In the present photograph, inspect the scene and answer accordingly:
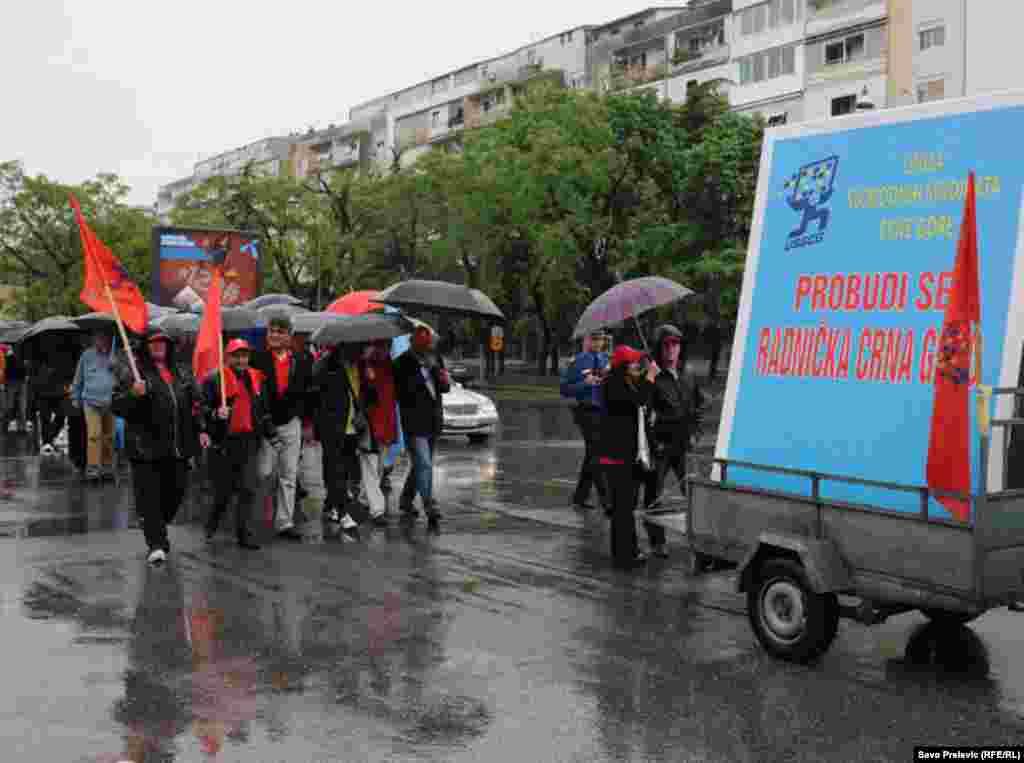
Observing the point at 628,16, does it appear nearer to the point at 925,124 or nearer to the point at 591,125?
the point at 591,125

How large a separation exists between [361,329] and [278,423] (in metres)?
1.11

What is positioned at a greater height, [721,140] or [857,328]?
[721,140]

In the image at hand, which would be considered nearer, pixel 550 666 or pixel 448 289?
pixel 550 666

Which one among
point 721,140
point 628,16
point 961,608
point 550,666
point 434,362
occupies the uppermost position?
point 628,16

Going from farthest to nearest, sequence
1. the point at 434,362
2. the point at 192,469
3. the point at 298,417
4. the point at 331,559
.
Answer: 1. the point at 192,469
2. the point at 434,362
3. the point at 298,417
4. the point at 331,559

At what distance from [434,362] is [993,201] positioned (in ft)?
20.8

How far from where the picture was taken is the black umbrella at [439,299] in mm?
11516

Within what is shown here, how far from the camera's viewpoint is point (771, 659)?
21.9 feet

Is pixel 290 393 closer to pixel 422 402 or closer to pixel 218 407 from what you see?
pixel 218 407

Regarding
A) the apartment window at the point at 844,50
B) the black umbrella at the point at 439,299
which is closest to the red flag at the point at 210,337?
the black umbrella at the point at 439,299

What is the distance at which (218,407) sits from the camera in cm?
1020

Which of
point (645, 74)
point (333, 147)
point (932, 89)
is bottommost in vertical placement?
point (932, 89)

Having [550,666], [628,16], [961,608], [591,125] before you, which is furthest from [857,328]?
[628,16]

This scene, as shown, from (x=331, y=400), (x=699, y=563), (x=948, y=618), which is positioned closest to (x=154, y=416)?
(x=331, y=400)
